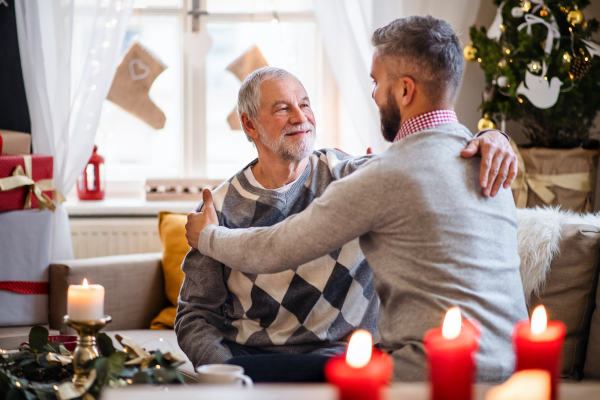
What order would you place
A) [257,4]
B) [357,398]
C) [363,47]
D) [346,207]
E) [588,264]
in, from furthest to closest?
[257,4] → [363,47] → [588,264] → [346,207] → [357,398]

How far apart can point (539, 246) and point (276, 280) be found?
0.77 m

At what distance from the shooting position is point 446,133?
1.17 meters

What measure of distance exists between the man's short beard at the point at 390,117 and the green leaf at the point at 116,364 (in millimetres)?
748

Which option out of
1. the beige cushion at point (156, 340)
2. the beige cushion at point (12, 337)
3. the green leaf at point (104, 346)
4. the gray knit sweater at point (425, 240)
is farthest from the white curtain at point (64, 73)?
the gray knit sweater at point (425, 240)

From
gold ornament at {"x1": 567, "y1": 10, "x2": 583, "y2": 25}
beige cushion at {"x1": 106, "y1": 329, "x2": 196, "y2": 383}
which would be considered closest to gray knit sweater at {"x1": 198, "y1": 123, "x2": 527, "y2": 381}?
beige cushion at {"x1": 106, "y1": 329, "x2": 196, "y2": 383}

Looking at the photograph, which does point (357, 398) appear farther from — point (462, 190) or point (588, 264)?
point (588, 264)

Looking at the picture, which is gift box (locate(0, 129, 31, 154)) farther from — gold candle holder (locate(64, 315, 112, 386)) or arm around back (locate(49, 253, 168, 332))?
gold candle holder (locate(64, 315, 112, 386))

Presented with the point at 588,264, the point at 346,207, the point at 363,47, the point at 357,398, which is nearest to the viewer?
the point at 357,398

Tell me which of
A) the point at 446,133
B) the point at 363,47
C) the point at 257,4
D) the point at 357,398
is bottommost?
the point at 357,398

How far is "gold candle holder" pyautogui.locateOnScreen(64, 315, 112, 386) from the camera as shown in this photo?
110 centimetres

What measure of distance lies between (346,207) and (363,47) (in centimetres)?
212

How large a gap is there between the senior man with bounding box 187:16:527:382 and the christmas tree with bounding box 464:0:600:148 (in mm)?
1663

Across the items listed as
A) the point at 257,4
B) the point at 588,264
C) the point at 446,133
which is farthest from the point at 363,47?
the point at 446,133

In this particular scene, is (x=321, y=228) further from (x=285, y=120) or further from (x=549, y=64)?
(x=549, y=64)
